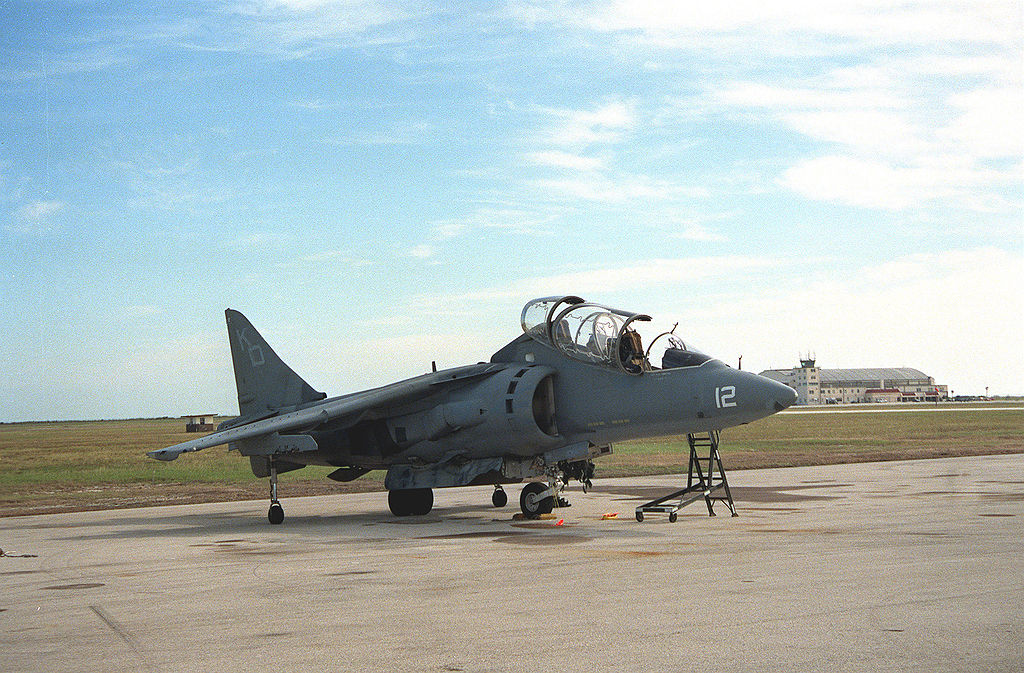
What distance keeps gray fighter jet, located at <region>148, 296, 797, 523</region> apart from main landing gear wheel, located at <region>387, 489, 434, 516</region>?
0.02m

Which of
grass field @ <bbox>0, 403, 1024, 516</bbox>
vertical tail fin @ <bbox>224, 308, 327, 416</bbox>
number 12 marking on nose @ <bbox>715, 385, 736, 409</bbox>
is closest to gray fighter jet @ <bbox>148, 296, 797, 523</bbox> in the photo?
number 12 marking on nose @ <bbox>715, 385, 736, 409</bbox>

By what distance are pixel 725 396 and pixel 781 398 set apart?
2.78ft

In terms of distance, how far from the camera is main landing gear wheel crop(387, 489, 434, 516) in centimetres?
1967

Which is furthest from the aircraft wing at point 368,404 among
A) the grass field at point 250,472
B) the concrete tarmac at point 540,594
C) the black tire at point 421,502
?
the grass field at point 250,472

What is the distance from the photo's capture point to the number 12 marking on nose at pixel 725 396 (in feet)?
51.0

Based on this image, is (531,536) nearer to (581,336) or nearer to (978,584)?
(581,336)

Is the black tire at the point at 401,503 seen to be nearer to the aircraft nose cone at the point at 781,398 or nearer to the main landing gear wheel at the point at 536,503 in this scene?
the main landing gear wheel at the point at 536,503

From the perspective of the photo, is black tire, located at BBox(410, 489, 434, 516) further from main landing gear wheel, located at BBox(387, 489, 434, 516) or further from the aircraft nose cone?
the aircraft nose cone

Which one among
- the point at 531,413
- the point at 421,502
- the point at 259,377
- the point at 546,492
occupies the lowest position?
the point at 421,502

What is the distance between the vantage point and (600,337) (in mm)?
17156

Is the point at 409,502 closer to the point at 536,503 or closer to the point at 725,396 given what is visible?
the point at 536,503

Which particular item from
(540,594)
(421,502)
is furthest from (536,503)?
(540,594)

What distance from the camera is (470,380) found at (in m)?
18.5

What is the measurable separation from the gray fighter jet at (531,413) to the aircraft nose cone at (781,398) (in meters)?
0.02
